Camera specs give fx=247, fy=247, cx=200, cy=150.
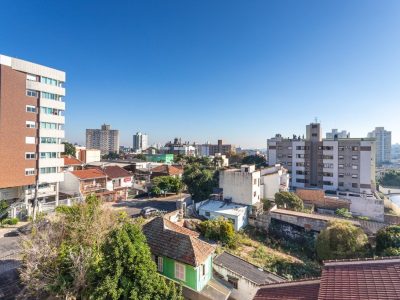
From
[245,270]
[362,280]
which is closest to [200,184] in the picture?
[245,270]

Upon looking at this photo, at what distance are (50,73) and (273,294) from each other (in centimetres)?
3638

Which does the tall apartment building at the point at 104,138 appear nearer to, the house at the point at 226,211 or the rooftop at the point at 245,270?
the house at the point at 226,211

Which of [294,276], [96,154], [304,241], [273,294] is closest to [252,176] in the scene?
[304,241]

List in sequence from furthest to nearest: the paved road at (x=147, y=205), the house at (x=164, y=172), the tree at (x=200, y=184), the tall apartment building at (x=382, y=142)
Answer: the tall apartment building at (x=382, y=142) < the house at (x=164, y=172) < the tree at (x=200, y=184) < the paved road at (x=147, y=205)

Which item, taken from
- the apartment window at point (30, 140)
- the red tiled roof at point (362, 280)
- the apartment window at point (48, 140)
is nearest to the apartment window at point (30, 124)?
the apartment window at point (30, 140)

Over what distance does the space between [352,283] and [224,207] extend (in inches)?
1005

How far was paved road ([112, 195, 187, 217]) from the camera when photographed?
3575 centimetres

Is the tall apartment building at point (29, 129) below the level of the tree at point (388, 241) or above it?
above

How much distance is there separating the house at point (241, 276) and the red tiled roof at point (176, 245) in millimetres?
2306

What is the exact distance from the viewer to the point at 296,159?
201ft

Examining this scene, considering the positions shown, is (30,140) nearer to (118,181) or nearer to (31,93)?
(31,93)

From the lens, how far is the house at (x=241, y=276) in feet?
57.4

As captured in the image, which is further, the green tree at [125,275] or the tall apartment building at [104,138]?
the tall apartment building at [104,138]

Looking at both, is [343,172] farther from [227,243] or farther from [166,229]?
[166,229]
